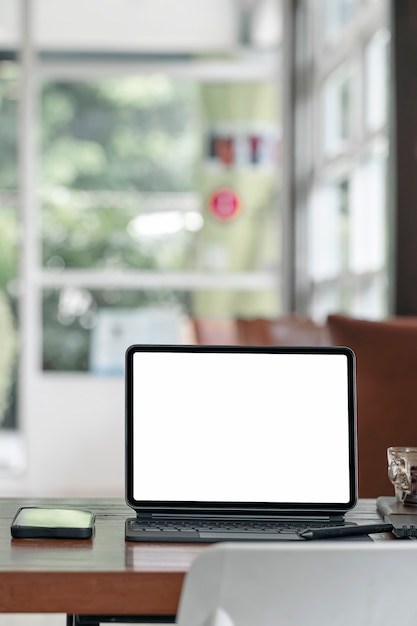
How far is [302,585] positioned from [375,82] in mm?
3570

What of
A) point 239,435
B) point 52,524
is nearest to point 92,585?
point 52,524

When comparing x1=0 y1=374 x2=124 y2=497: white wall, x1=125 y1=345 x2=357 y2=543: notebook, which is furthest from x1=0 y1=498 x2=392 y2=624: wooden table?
x1=0 y1=374 x2=124 y2=497: white wall

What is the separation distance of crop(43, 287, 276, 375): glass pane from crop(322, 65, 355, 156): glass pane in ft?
4.55

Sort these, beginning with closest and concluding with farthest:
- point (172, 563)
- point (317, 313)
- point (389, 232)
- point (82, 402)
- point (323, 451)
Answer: point (172, 563) → point (323, 451) → point (389, 232) → point (317, 313) → point (82, 402)

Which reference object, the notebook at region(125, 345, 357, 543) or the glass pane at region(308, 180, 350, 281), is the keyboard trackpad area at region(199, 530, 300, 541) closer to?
the notebook at region(125, 345, 357, 543)

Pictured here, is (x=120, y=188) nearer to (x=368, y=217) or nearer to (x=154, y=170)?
(x=154, y=170)

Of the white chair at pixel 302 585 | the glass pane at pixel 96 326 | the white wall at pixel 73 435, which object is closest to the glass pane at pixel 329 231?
the glass pane at pixel 96 326

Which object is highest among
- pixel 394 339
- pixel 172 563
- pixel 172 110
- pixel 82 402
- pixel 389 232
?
pixel 172 110

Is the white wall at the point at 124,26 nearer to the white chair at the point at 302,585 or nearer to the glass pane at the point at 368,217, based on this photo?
the glass pane at the point at 368,217

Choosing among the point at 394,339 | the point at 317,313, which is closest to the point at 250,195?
the point at 317,313

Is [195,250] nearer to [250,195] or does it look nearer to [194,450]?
[250,195]

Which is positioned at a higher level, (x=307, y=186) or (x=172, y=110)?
(x=172, y=110)

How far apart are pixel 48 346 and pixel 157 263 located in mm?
824

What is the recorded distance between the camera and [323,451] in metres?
1.52
